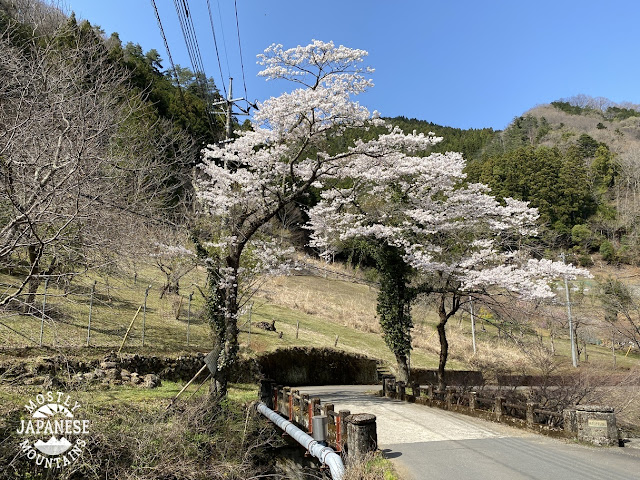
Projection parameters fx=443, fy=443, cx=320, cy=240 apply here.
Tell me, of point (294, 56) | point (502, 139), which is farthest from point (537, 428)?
point (502, 139)

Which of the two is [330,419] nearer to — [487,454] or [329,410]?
[329,410]

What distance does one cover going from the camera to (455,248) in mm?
16078

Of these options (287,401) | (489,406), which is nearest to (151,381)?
(287,401)

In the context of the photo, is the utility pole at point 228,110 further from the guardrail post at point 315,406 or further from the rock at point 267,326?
the rock at point 267,326

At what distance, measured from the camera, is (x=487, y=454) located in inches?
309

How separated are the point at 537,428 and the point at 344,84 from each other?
31.6 ft

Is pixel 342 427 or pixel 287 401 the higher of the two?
pixel 342 427

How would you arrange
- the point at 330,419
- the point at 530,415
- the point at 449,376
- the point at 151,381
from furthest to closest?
the point at 449,376
the point at 151,381
the point at 530,415
the point at 330,419

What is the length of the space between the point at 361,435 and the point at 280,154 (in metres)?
8.49

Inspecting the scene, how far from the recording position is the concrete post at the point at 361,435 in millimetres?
7520

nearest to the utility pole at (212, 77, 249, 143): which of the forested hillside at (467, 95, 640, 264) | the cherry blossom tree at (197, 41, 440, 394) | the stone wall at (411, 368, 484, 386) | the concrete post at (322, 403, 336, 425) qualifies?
the cherry blossom tree at (197, 41, 440, 394)

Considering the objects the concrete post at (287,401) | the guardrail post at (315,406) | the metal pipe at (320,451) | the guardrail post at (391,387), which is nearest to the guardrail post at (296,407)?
the concrete post at (287,401)

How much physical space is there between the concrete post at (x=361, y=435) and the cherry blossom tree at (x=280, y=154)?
4749mm

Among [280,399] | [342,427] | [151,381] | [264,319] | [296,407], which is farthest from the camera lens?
[264,319]
